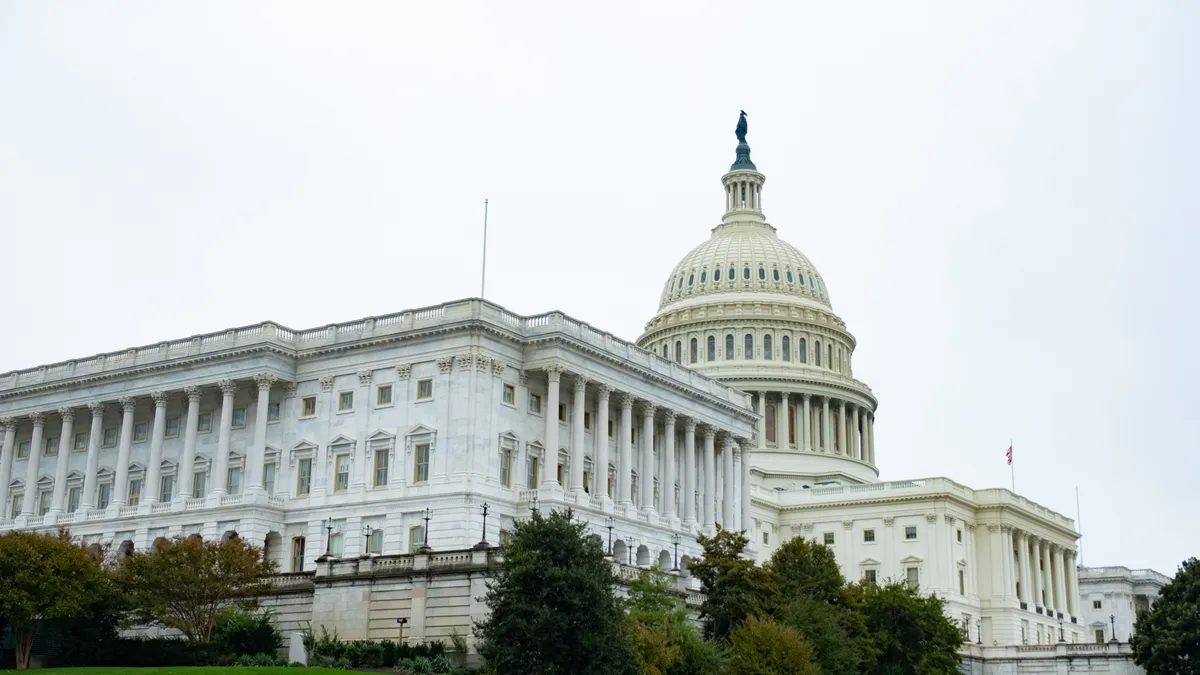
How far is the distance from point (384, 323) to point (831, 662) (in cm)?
3780

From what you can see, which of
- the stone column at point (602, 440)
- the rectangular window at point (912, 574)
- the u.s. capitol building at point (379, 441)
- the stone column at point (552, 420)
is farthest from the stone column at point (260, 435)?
the rectangular window at point (912, 574)

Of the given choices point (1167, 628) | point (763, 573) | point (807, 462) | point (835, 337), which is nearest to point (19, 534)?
point (763, 573)

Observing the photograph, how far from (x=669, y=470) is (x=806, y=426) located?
53227mm

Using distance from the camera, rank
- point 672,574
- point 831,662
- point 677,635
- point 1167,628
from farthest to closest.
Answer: point 1167,628 → point 672,574 → point 831,662 → point 677,635

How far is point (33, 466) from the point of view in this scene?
10688 cm

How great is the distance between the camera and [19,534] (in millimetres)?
74562

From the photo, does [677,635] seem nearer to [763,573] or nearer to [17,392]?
[763,573]

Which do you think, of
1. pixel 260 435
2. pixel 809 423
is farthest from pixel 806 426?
pixel 260 435

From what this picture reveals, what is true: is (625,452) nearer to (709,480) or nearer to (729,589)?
(709,480)

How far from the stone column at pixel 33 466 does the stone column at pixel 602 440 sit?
127 ft

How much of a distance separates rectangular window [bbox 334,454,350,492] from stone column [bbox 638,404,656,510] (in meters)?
19.9

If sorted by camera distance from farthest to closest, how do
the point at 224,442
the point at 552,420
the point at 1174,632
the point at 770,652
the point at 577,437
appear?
the point at 224,442 → the point at 577,437 → the point at 552,420 → the point at 1174,632 → the point at 770,652

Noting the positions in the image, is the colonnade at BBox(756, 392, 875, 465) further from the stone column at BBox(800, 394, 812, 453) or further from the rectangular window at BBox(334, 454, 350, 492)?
the rectangular window at BBox(334, 454, 350, 492)

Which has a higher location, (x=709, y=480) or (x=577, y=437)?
(x=709, y=480)
